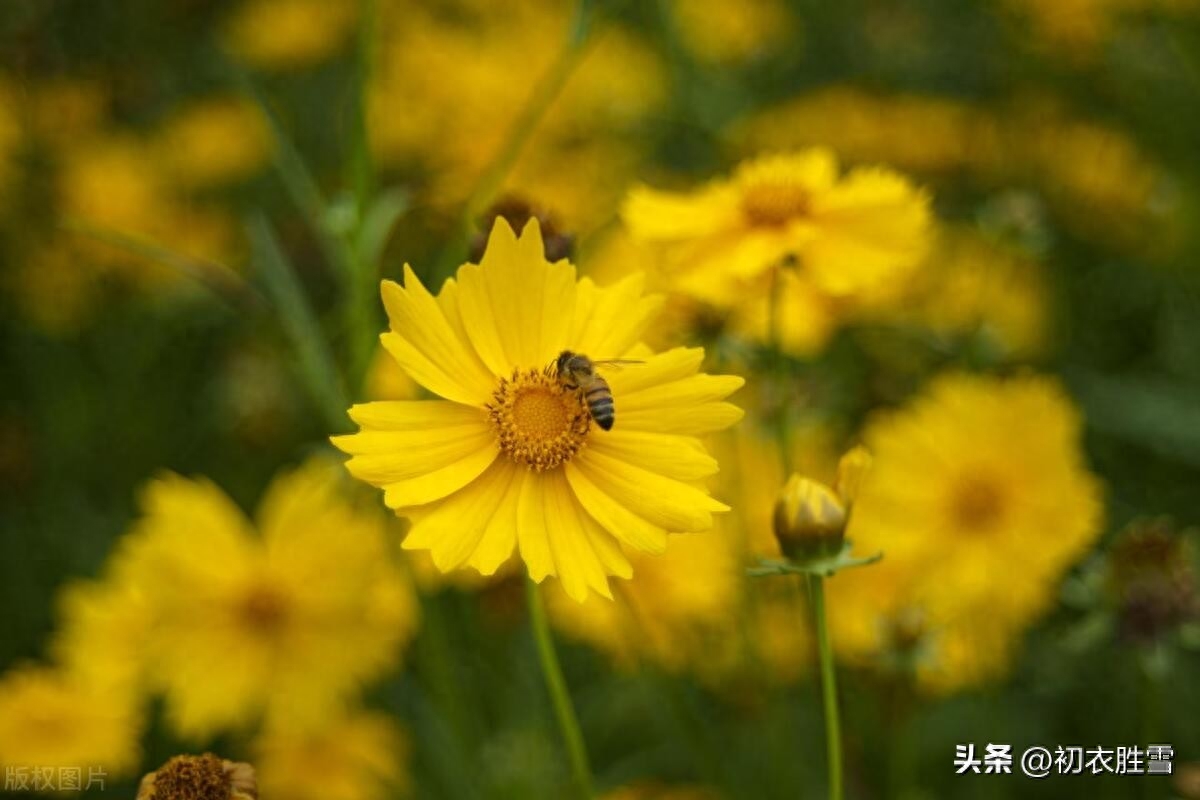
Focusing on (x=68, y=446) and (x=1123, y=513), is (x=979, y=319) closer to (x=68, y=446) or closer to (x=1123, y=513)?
(x=1123, y=513)

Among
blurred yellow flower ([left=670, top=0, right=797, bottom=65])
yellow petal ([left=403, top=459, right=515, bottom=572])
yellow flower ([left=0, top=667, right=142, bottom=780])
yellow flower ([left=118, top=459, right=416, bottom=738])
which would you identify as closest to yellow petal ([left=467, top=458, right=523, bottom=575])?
yellow petal ([left=403, top=459, right=515, bottom=572])

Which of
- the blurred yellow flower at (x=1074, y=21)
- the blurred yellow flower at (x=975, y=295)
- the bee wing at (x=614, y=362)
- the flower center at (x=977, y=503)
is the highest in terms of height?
the blurred yellow flower at (x=1074, y=21)

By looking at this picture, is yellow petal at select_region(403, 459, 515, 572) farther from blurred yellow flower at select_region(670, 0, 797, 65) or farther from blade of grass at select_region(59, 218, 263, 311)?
blurred yellow flower at select_region(670, 0, 797, 65)

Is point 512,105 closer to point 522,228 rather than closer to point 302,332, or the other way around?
point 302,332

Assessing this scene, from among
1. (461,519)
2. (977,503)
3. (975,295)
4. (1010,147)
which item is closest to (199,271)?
(461,519)

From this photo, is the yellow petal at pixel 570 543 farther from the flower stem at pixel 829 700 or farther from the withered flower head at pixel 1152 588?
the withered flower head at pixel 1152 588

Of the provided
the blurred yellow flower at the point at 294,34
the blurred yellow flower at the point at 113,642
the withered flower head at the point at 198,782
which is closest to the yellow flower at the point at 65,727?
the blurred yellow flower at the point at 113,642
